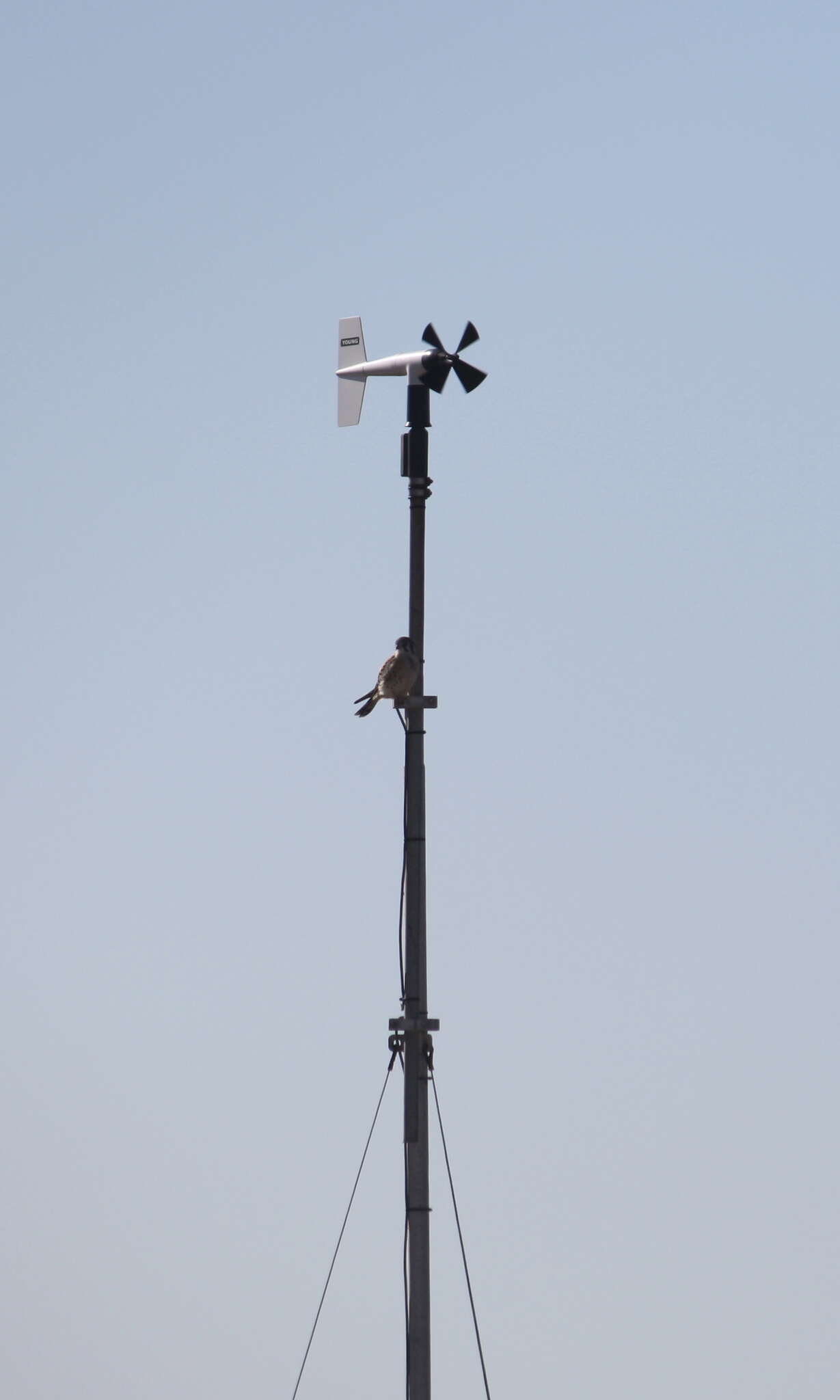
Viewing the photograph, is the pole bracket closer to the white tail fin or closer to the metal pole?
the metal pole

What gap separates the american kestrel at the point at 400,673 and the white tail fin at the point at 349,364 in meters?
3.11

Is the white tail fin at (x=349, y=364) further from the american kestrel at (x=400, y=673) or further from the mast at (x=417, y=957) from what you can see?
the american kestrel at (x=400, y=673)

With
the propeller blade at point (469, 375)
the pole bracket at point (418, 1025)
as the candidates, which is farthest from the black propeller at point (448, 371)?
the pole bracket at point (418, 1025)

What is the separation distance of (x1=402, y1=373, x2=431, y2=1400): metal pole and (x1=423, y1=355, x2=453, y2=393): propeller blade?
11cm

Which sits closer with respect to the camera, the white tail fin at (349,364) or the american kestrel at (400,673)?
the american kestrel at (400,673)

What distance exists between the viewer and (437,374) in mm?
17719

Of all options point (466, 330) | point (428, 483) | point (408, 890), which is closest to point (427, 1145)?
point (408, 890)

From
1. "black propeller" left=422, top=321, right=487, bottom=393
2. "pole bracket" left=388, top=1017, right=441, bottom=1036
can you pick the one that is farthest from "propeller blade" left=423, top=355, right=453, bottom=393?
"pole bracket" left=388, top=1017, right=441, bottom=1036

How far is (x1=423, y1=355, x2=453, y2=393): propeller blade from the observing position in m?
17.7

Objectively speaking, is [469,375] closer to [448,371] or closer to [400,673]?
[448,371]

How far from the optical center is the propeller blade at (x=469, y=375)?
57.9 feet

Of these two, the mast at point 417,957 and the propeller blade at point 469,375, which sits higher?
the propeller blade at point 469,375

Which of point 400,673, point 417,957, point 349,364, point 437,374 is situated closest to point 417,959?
point 417,957

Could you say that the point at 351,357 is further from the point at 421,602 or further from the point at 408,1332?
the point at 408,1332
